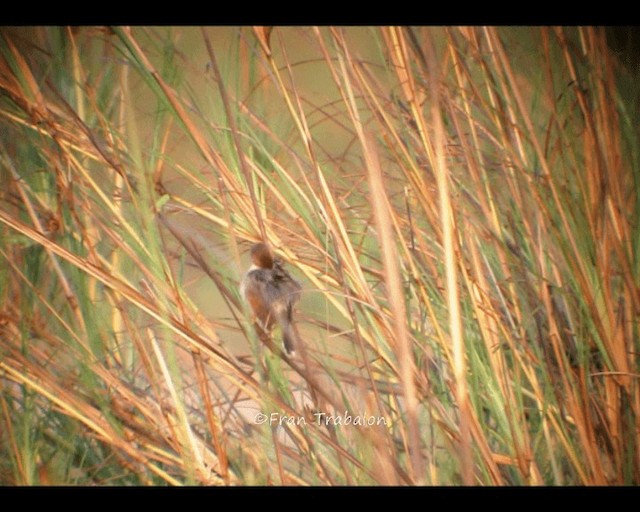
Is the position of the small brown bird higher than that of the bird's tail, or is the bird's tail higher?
the small brown bird

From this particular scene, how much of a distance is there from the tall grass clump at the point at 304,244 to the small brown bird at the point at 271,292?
0.07ft

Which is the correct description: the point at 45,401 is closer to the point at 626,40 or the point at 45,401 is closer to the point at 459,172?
the point at 459,172

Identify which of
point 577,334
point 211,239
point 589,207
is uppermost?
point 211,239

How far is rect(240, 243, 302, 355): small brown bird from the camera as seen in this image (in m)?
1.33

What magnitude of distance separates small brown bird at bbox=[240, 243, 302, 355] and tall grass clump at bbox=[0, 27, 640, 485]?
2 cm

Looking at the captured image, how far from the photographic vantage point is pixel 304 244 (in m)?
1.32

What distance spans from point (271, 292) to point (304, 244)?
0.12 meters

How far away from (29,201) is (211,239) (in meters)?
0.38

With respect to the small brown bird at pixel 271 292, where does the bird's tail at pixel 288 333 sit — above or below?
below

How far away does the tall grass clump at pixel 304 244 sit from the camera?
1.26 metres

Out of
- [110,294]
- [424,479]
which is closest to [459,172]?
[424,479]

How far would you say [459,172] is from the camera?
53.4 inches

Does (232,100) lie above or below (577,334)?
above

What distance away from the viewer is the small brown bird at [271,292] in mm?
1333
